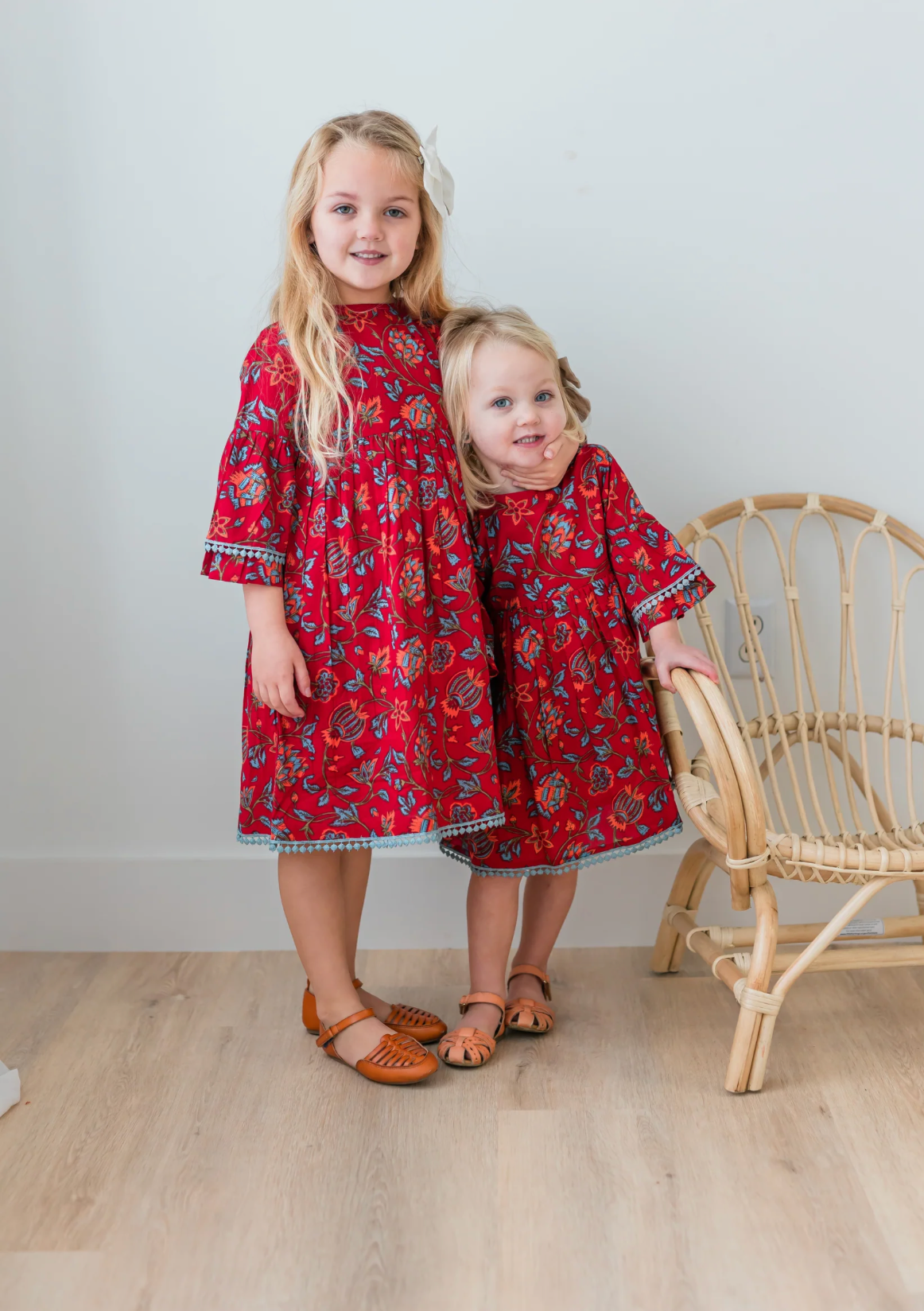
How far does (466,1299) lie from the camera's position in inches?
38.5

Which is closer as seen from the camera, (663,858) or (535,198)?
(535,198)

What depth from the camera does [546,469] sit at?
4.48 ft

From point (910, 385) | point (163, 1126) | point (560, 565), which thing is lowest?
point (163, 1126)

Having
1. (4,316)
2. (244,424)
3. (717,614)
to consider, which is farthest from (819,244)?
(4,316)

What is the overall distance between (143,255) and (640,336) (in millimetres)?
726

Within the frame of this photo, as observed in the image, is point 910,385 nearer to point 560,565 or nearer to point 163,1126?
point 560,565

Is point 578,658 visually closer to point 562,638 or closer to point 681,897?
point 562,638

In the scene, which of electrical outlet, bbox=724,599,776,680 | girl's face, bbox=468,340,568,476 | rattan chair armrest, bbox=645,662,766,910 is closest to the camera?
rattan chair armrest, bbox=645,662,766,910

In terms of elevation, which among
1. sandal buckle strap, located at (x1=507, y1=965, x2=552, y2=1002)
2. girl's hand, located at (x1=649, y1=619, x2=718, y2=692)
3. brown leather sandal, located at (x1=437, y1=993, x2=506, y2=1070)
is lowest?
brown leather sandal, located at (x1=437, y1=993, x2=506, y2=1070)

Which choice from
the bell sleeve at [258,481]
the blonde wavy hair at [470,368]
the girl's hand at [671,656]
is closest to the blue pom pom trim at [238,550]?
the bell sleeve at [258,481]

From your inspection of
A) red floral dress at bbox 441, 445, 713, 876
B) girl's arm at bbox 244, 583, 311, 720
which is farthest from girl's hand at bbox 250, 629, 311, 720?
red floral dress at bbox 441, 445, 713, 876

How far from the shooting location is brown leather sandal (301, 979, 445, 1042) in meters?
1.44

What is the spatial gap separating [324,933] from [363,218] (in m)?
0.86

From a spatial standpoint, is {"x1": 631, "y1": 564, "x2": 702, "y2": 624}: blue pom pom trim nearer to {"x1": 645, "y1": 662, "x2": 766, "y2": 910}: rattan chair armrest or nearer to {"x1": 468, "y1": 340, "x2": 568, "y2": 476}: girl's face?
{"x1": 645, "y1": 662, "x2": 766, "y2": 910}: rattan chair armrest
